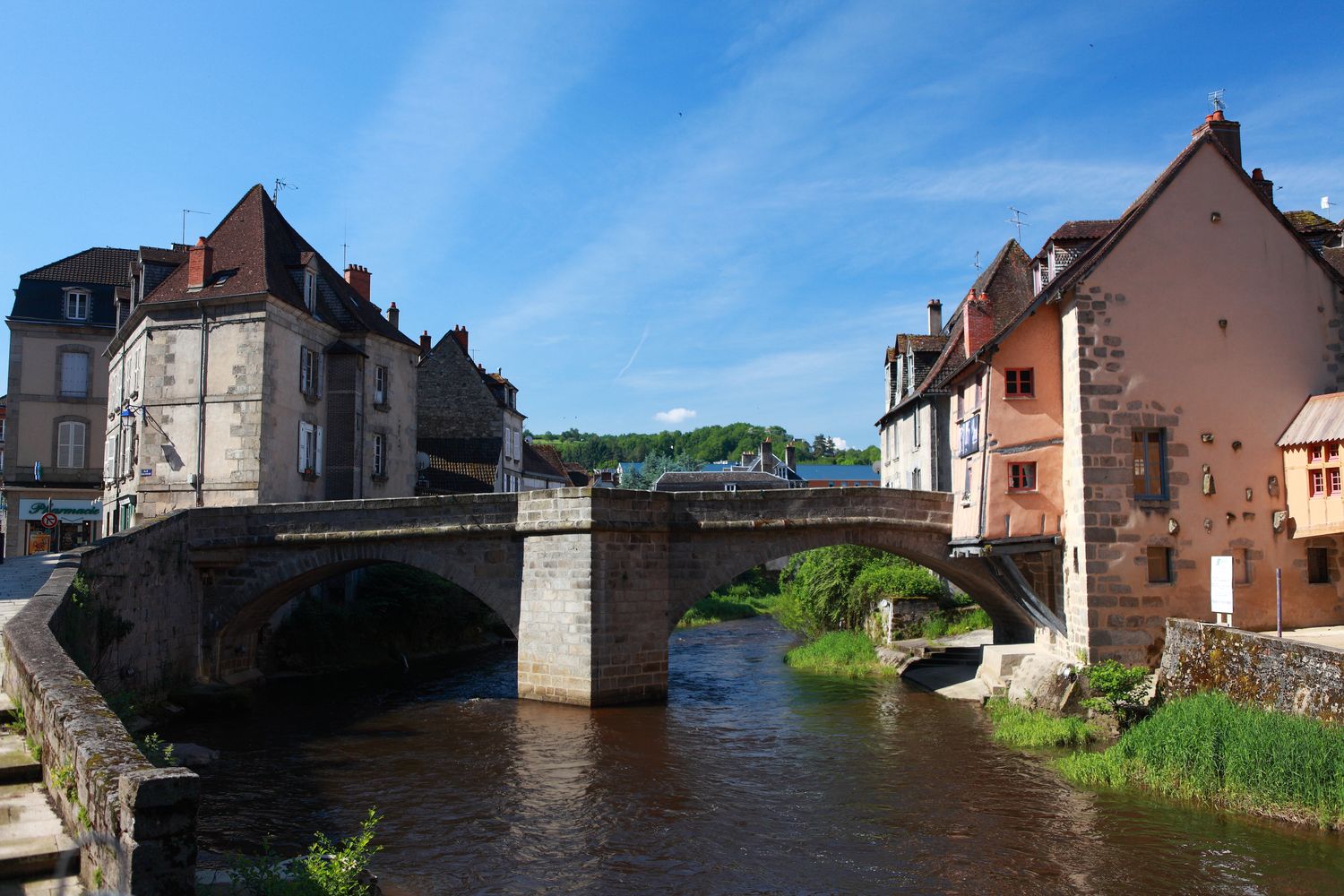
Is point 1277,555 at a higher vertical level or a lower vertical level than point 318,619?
higher

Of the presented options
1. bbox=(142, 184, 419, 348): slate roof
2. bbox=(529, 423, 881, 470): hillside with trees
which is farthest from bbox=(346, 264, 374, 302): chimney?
bbox=(529, 423, 881, 470): hillside with trees

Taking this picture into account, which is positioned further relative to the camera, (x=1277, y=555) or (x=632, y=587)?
(x=632, y=587)

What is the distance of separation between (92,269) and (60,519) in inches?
338

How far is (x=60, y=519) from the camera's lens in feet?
105

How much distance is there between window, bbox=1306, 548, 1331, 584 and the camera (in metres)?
16.6

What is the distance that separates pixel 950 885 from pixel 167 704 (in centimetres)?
1500

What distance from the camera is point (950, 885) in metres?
9.62

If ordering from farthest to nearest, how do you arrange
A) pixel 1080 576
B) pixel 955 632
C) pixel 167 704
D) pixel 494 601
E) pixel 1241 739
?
1. pixel 955 632
2. pixel 494 601
3. pixel 167 704
4. pixel 1080 576
5. pixel 1241 739

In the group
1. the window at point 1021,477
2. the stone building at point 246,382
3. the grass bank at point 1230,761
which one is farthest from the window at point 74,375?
the grass bank at point 1230,761

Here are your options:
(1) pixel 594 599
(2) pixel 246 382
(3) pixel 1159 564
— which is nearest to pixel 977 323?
(3) pixel 1159 564

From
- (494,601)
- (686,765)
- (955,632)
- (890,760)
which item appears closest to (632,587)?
(494,601)

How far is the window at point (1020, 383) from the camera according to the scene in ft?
56.7

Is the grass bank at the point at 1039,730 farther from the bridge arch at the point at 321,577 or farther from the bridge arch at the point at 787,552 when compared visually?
the bridge arch at the point at 321,577

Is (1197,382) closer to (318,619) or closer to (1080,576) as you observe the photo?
(1080,576)
